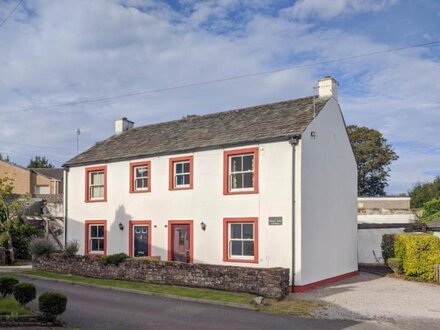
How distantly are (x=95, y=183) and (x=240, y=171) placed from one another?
10.0 meters

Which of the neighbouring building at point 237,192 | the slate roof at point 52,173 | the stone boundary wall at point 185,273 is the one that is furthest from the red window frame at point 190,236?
the slate roof at point 52,173

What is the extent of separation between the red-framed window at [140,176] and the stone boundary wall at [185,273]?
4.34 m

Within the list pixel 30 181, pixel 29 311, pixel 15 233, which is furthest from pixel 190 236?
pixel 30 181

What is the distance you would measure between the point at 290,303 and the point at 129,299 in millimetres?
5380

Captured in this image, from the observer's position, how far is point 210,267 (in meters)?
18.5

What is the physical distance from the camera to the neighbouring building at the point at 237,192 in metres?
19.8

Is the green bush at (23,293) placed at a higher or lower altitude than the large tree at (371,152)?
lower

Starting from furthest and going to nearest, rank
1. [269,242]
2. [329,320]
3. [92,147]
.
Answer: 1. [92,147]
2. [269,242]
3. [329,320]

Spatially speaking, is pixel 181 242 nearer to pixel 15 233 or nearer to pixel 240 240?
pixel 240 240

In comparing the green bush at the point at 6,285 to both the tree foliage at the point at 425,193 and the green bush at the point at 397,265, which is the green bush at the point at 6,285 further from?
the tree foliage at the point at 425,193

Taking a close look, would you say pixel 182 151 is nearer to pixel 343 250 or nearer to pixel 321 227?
pixel 321 227

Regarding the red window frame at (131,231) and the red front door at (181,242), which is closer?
the red front door at (181,242)

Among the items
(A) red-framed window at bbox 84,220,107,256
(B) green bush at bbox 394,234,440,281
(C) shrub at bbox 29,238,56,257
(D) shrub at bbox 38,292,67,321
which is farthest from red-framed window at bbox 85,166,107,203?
(B) green bush at bbox 394,234,440,281

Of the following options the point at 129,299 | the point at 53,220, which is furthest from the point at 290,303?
the point at 53,220
